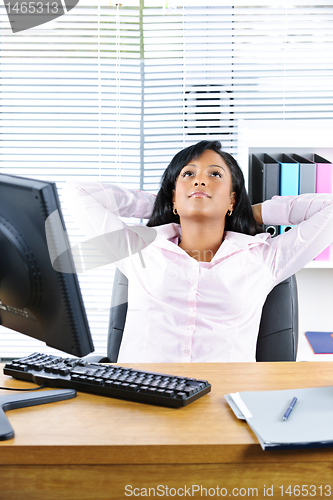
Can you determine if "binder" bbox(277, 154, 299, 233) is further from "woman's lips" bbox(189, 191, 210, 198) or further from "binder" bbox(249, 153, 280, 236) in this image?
"woman's lips" bbox(189, 191, 210, 198)

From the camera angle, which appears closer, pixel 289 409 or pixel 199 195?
pixel 289 409

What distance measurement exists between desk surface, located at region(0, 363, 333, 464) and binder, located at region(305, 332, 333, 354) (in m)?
0.89

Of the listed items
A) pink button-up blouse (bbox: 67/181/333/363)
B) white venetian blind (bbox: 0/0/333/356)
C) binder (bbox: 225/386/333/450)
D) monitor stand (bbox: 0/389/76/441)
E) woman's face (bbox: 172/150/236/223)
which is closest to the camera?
binder (bbox: 225/386/333/450)

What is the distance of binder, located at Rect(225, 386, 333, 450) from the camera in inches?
26.5

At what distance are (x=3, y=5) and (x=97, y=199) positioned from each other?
141 centimetres

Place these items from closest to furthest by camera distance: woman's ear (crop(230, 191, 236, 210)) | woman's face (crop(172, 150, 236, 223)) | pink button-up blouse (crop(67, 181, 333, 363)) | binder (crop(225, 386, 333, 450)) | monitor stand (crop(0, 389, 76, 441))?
binder (crop(225, 386, 333, 450))
monitor stand (crop(0, 389, 76, 441))
pink button-up blouse (crop(67, 181, 333, 363))
woman's face (crop(172, 150, 236, 223))
woman's ear (crop(230, 191, 236, 210))

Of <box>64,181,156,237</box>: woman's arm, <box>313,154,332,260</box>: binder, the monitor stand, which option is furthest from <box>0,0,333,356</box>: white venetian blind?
the monitor stand

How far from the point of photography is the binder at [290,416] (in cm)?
67

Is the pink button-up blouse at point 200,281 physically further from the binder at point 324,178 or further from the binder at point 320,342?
the binder at point 320,342

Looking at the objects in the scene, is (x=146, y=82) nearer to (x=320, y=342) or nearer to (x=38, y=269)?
(x=320, y=342)

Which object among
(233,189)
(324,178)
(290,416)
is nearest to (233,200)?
(233,189)

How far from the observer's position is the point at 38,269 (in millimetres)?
792

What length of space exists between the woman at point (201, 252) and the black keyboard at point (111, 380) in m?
0.51

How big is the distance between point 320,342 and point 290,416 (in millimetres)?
1239
